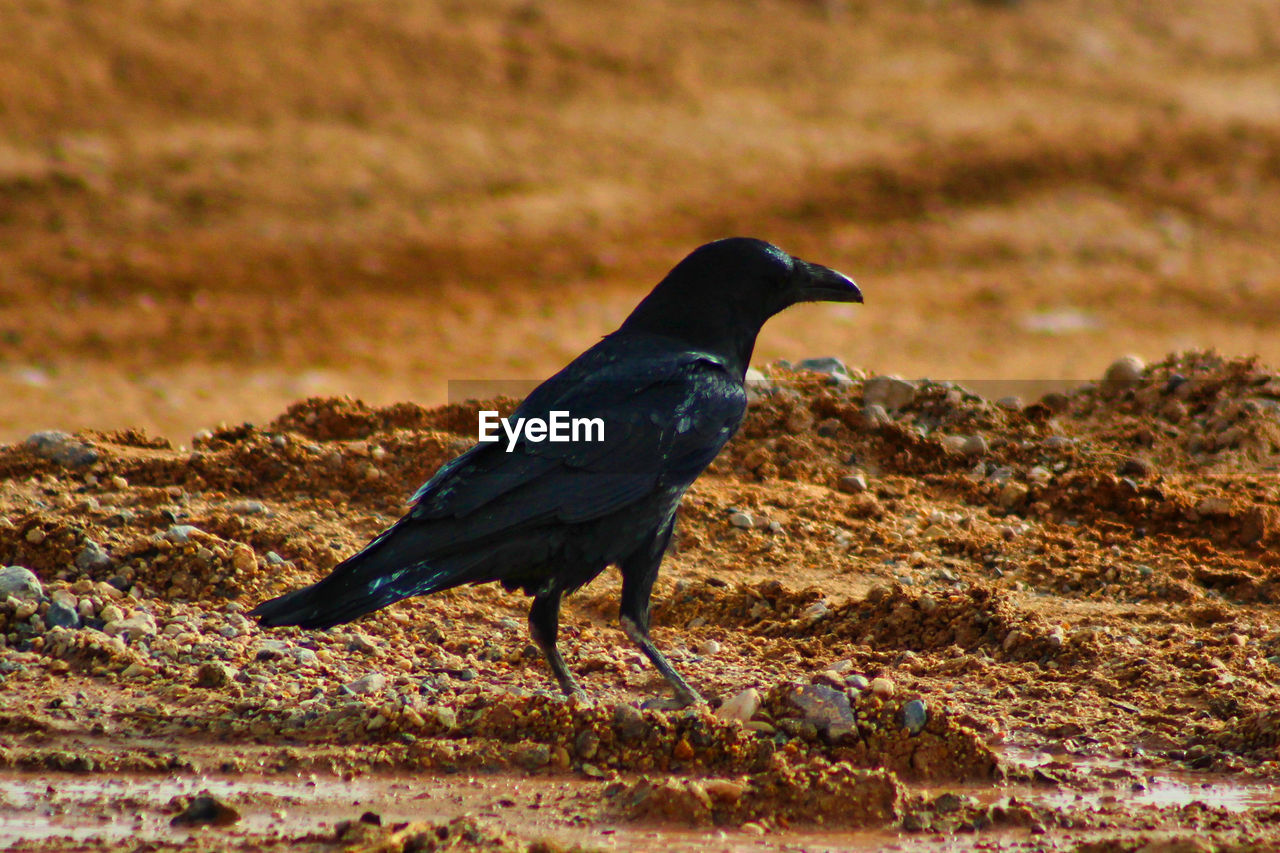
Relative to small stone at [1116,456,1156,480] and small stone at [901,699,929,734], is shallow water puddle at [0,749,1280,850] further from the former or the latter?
small stone at [1116,456,1156,480]

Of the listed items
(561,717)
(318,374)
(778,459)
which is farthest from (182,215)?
(561,717)

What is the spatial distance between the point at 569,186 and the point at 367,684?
11.0m

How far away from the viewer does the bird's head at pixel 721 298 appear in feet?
16.3

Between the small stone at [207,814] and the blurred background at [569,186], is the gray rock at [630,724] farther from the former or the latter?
the blurred background at [569,186]

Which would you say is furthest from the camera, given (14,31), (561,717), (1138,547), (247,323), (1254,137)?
(1254,137)

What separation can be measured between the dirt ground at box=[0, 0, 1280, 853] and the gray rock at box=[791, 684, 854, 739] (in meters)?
0.01

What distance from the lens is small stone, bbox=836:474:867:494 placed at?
22.0 feet

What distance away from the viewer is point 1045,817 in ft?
12.3

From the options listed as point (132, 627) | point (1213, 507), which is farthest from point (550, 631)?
point (1213, 507)

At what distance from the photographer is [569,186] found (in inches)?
598

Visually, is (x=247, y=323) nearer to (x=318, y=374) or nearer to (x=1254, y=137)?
(x=318, y=374)

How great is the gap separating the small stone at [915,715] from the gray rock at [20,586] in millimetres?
2922

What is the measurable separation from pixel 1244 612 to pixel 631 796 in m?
2.84

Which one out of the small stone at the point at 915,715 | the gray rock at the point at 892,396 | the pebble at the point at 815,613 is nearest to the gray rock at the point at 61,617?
the pebble at the point at 815,613
